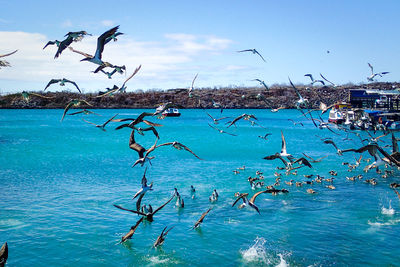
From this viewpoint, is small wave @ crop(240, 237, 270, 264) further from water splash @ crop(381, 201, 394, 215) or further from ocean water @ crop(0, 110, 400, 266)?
water splash @ crop(381, 201, 394, 215)

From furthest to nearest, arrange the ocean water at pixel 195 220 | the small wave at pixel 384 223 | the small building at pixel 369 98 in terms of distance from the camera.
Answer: the small building at pixel 369 98 < the small wave at pixel 384 223 < the ocean water at pixel 195 220

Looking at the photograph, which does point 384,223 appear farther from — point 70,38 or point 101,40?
point 70,38

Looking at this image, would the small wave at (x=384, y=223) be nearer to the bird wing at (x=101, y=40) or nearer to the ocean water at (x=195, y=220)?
the ocean water at (x=195, y=220)

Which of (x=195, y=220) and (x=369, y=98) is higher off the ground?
(x=369, y=98)

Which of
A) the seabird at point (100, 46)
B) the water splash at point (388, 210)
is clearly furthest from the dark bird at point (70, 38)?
the water splash at point (388, 210)

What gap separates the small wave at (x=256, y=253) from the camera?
1484cm

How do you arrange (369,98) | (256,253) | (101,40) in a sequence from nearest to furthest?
(101,40)
(256,253)
(369,98)

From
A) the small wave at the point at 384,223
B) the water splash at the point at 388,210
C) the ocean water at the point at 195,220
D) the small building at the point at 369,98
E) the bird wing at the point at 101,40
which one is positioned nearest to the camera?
the bird wing at the point at 101,40

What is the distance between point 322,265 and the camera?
46.9 ft

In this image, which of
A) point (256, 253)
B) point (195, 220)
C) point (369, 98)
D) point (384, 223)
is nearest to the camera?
point (256, 253)

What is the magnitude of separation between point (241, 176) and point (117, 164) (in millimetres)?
13570

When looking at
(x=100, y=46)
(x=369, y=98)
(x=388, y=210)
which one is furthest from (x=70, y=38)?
(x=369, y=98)

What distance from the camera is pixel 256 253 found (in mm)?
15414

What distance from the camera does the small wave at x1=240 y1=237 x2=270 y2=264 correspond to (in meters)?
14.8
